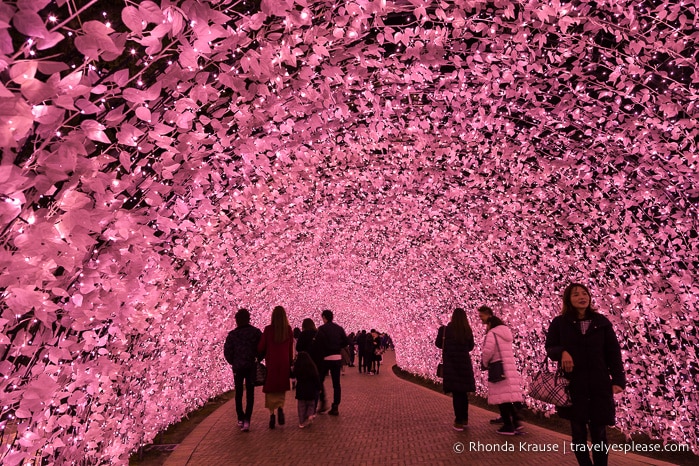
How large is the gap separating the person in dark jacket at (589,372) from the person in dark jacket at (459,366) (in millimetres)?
3717

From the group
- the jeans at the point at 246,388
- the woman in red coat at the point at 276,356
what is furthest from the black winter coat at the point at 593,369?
the jeans at the point at 246,388

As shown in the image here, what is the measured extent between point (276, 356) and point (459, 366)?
2.99 meters

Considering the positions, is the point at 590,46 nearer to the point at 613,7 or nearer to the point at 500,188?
the point at 613,7

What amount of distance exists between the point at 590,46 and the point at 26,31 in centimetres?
622

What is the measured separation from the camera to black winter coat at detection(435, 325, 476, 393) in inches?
350

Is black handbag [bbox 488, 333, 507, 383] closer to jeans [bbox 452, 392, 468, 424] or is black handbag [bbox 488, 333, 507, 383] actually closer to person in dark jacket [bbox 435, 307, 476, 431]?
person in dark jacket [bbox 435, 307, 476, 431]

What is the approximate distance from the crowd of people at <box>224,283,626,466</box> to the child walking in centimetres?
2

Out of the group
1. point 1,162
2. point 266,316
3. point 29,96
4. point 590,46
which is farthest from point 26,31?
point 266,316

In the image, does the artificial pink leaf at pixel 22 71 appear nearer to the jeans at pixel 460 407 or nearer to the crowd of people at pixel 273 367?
the crowd of people at pixel 273 367

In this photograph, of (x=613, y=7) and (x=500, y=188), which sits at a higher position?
(x=613, y=7)

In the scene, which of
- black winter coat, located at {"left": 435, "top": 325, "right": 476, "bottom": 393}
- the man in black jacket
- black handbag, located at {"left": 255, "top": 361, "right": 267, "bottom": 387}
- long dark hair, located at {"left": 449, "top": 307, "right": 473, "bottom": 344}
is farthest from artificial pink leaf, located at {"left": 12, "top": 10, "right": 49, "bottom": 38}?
the man in black jacket

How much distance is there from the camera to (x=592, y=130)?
755 cm

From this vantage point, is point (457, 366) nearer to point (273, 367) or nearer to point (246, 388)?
point (273, 367)

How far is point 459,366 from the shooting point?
905cm
